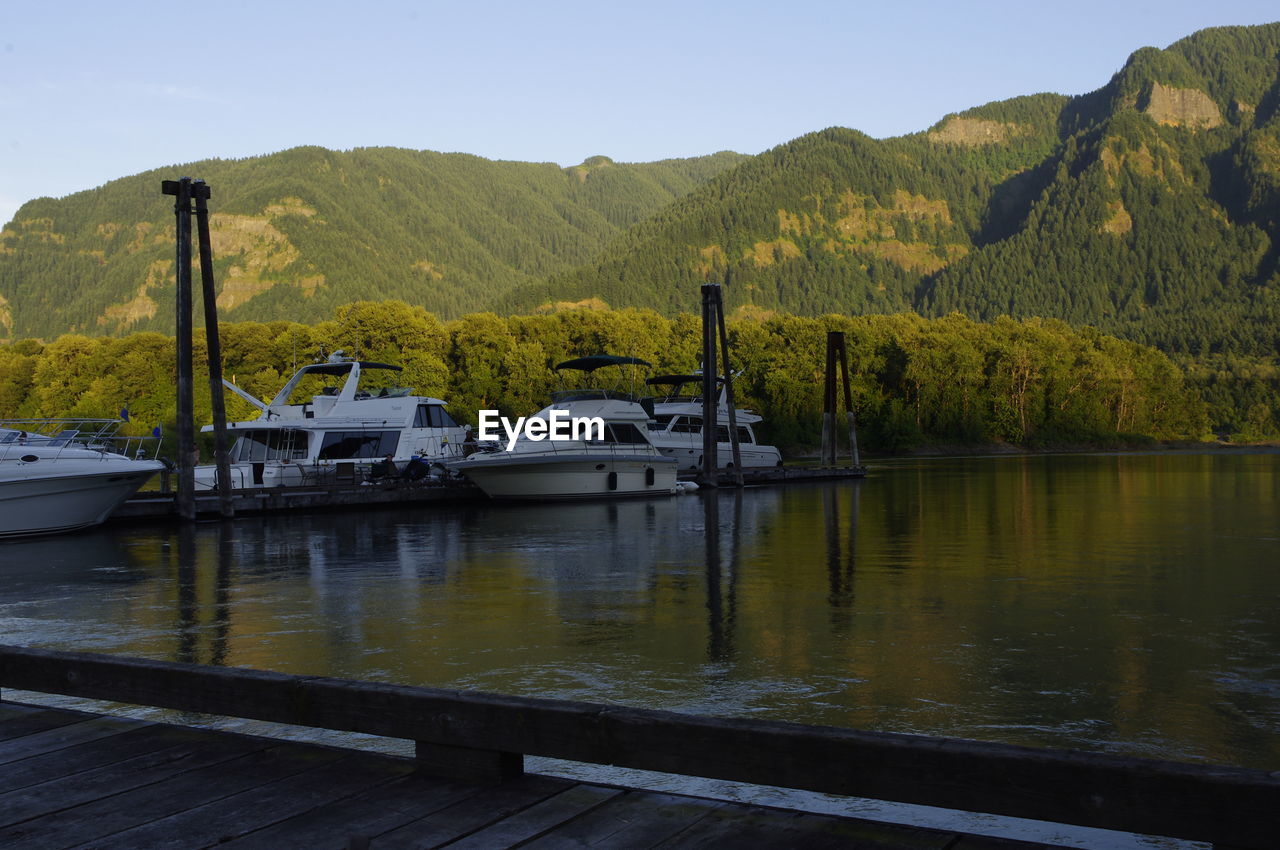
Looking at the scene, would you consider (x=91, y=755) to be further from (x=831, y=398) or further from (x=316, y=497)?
(x=831, y=398)

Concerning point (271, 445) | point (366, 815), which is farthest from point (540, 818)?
point (271, 445)

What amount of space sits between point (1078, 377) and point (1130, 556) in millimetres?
94038

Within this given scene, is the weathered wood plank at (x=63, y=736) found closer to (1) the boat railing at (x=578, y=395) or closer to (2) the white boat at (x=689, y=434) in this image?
(1) the boat railing at (x=578, y=395)

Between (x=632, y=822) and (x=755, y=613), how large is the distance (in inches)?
383

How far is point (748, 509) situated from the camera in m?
32.8

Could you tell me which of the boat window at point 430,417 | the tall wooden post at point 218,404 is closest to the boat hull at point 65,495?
the tall wooden post at point 218,404

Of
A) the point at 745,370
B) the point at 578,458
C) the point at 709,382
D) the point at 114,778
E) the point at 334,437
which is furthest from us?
the point at 745,370

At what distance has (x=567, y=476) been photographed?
113ft

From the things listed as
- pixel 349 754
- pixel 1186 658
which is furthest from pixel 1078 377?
pixel 349 754

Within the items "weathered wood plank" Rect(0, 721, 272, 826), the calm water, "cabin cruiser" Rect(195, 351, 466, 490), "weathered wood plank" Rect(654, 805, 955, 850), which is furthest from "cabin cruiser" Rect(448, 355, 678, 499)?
"weathered wood plank" Rect(654, 805, 955, 850)

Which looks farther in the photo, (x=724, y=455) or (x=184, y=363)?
(x=724, y=455)

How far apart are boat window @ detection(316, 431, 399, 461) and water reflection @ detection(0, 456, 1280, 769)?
5.84 m

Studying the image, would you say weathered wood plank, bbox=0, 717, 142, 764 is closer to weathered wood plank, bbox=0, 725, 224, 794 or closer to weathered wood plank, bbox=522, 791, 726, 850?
weathered wood plank, bbox=0, 725, 224, 794

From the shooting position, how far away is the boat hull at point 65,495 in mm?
23906
